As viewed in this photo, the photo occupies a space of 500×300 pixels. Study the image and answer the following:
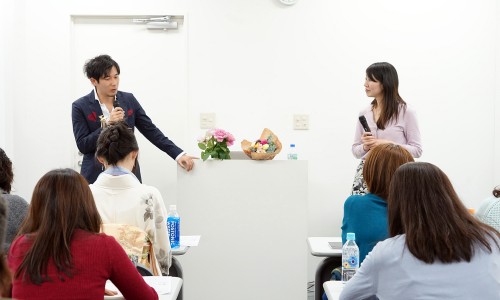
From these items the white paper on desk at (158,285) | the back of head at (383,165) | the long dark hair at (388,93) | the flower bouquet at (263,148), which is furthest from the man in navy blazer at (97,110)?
the back of head at (383,165)

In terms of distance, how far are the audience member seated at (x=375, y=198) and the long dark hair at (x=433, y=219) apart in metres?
0.63

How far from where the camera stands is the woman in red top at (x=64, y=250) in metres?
2.01

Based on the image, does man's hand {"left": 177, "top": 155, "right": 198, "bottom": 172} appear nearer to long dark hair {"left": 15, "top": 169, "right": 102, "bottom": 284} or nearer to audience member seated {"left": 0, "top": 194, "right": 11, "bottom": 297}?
long dark hair {"left": 15, "top": 169, "right": 102, "bottom": 284}

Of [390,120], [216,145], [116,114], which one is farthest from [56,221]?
[390,120]

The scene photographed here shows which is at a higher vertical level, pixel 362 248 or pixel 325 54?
pixel 325 54

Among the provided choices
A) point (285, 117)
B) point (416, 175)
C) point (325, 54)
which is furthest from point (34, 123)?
point (416, 175)

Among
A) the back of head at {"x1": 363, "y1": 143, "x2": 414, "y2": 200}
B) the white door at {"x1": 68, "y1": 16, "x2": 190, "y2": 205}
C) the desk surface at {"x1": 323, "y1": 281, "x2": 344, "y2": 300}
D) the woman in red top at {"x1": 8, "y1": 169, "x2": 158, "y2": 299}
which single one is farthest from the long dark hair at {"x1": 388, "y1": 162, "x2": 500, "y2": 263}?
the white door at {"x1": 68, "y1": 16, "x2": 190, "y2": 205}

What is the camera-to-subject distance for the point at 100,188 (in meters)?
2.93

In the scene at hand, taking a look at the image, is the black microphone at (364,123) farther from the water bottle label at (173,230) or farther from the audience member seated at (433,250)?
the audience member seated at (433,250)

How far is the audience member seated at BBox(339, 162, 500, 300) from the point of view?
1849 millimetres

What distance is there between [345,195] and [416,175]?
11.0 feet

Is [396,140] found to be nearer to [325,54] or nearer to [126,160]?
[325,54]

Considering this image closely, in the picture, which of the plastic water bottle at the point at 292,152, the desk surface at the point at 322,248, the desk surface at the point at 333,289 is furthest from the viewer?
the plastic water bottle at the point at 292,152

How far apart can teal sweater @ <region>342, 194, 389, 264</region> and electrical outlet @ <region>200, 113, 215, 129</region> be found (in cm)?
263
